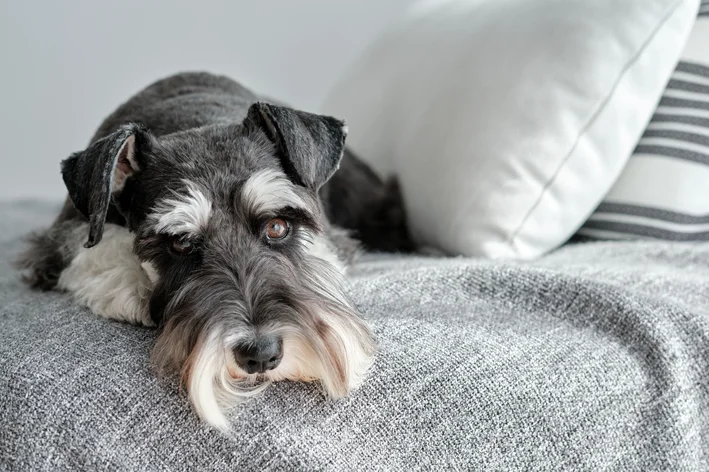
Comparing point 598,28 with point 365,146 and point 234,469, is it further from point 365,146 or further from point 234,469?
point 234,469

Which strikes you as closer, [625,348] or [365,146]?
[625,348]

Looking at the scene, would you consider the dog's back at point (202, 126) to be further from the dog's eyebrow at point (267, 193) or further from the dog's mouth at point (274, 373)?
the dog's mouth at point (274, 373)

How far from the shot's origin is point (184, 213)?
1.60m

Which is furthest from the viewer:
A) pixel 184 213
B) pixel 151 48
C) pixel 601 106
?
pixel 151 48

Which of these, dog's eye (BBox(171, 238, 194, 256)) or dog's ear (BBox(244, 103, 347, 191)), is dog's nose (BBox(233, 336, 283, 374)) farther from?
dog's ear (BBox(244, 103, 347, 191))

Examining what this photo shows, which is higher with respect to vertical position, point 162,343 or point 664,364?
point 162,343

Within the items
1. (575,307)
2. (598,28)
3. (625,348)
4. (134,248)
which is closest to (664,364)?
(625,348)

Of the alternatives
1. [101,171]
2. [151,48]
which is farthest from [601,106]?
[151,48]

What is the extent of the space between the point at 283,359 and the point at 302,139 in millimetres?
624

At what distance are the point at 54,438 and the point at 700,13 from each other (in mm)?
2358

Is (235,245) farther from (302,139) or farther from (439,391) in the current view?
(439,391)

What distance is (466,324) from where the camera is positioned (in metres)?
1.70

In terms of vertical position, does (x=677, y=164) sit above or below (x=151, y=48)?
above

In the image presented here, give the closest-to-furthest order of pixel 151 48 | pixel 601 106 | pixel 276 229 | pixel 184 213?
pixel 184 213, pixel 276 229, pixel 601 106, pixel 151 48
